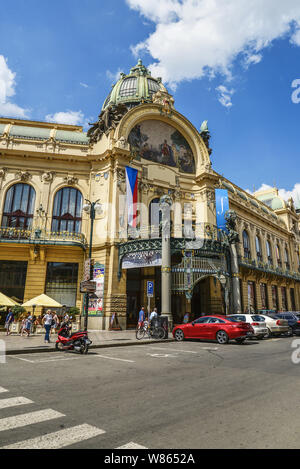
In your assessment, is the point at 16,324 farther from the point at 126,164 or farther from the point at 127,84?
the point at 127,84

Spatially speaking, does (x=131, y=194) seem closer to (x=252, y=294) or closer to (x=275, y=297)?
(x=252, y=294)

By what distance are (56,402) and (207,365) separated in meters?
5.19

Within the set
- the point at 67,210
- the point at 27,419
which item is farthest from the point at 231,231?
the point at 27,419

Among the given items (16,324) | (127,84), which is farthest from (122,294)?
(127,84)

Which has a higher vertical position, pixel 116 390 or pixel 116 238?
pixel 116 238

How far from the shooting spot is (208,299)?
92.4 ft

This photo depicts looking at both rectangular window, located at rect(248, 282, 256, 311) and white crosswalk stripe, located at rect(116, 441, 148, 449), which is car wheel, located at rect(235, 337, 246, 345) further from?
rectangular window, located at rect(248, 282, 256, 311)

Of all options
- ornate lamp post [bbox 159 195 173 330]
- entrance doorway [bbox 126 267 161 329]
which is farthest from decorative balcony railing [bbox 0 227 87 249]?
ornate lamp post [bbox 159 195 173 330]

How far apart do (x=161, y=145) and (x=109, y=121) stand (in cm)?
602

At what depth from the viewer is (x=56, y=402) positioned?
5215 mm

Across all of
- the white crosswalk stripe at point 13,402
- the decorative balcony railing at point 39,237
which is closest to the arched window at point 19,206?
the decorative balcony railing at point 39,237

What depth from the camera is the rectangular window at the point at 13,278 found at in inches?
968
